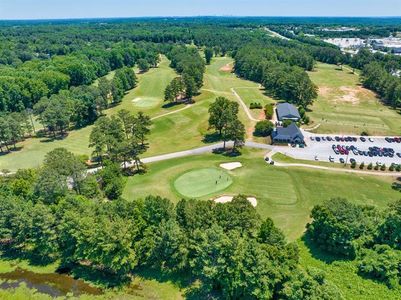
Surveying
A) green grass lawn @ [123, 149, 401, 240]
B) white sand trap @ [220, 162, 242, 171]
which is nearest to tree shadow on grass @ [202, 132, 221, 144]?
green grass lawn @ [123, 149, 401, 240]

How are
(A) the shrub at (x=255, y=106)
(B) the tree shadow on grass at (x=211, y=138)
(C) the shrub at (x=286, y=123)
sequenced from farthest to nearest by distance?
(A) the shrub at (x=255, y=106) < (C) the shrub at (x=286, y=123) < (B) the tree shadow on grass at (x=211, y=138)

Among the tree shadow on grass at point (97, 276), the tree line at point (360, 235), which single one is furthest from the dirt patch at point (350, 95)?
the tree shadow on grass at point (97, 276)

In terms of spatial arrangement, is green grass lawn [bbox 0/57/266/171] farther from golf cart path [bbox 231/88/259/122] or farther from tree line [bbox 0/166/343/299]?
tree line [bbox 0/166/343/299]

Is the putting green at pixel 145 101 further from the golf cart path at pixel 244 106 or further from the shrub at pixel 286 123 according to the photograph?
the shrub at pixel 286 123

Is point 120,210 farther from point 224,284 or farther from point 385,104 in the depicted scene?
point 385,104

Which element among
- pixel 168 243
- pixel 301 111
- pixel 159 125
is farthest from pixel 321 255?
pixel 159 125

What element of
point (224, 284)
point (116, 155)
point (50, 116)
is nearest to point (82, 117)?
point (50, 116)

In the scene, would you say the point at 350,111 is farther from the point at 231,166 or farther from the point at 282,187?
the point at 282,187
